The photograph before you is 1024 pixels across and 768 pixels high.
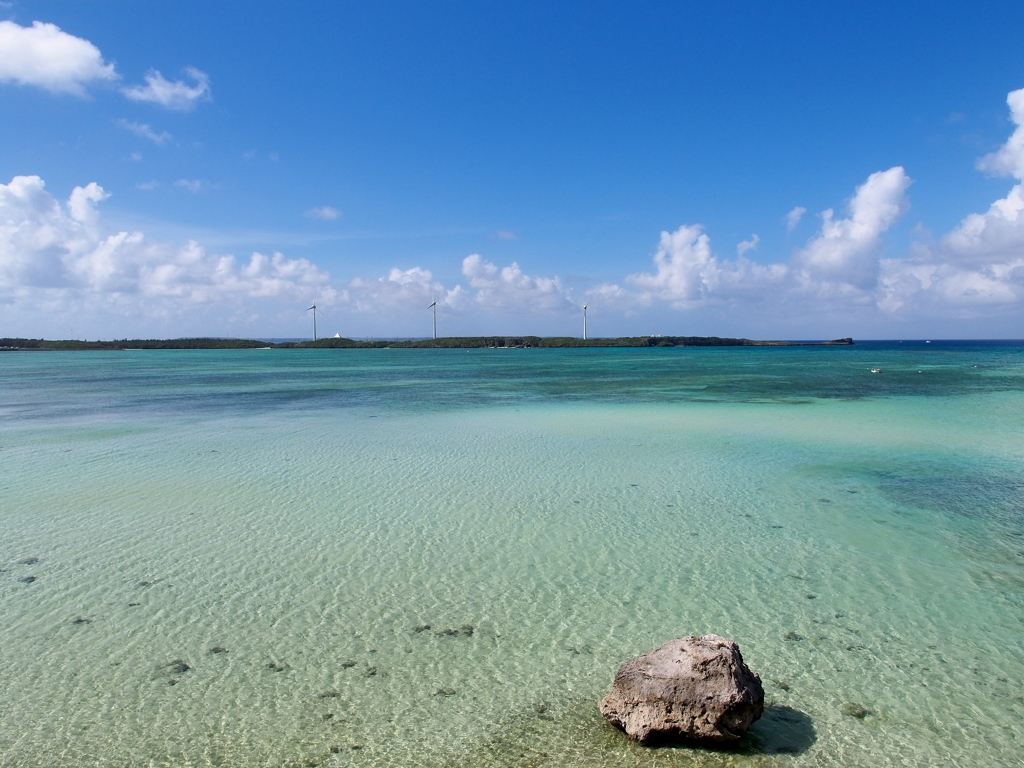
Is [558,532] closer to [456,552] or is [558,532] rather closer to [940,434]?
[456,552]

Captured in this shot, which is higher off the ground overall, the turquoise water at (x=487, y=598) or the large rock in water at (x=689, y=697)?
the large rock in water at (x=689, y=697)

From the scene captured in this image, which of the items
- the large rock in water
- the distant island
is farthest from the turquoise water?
the distant island

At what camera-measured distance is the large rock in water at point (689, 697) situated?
3908mm

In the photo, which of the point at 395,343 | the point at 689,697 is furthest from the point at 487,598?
the point at 395,343

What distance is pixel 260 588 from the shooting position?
6453 mm

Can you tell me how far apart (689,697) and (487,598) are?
267 cm

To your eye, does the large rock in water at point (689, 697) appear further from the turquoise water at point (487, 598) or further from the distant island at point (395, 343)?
the distant island at point (395, 343)

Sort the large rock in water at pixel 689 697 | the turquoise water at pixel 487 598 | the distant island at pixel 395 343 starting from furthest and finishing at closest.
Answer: the distant island at pixel 395 343, the turquoise water at pixel 487 598, the large rock in water at pixel 689 697

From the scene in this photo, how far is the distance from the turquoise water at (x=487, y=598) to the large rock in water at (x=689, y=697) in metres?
0.16

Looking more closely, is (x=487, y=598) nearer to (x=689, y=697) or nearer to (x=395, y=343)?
(x=689, y=697)

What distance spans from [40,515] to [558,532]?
289 inches

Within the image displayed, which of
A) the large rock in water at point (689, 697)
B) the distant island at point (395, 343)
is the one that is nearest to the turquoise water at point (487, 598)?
the large rock in water at point (689, 697)

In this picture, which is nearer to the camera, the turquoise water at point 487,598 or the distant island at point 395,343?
the turquoise water at point 487,598

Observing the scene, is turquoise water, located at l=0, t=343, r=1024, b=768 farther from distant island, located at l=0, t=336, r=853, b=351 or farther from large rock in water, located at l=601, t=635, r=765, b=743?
distant island, located at l=0, t=336, r=853, b=351
